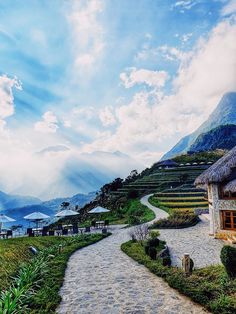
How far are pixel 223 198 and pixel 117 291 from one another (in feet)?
41.2

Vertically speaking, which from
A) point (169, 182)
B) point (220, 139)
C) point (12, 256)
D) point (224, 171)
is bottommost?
point (12, 256)

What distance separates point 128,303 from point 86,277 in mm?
3517

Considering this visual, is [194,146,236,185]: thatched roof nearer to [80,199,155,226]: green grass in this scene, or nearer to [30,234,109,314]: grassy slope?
[30,234,109,314]: grassy slope

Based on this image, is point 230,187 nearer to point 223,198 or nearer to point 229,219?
point 223,198

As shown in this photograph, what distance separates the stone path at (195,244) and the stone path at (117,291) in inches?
127

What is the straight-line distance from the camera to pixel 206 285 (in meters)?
9.19

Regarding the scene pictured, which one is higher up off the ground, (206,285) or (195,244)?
(206,285)

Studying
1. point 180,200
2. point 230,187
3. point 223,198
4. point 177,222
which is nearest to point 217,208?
point 223,198

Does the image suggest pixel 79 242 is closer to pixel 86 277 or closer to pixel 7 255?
pixel 7 255

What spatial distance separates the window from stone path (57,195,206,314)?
8.26 m

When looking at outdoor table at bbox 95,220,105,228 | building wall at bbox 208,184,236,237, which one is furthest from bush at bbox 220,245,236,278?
outdoor table at bbox 95,220,105,228

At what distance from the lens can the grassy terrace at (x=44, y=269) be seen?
8.77 m

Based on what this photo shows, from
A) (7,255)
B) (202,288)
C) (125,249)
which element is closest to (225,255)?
(202,288)

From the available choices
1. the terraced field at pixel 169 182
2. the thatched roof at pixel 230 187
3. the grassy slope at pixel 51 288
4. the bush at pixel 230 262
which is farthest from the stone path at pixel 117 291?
the terraced field at pixel 169 182
